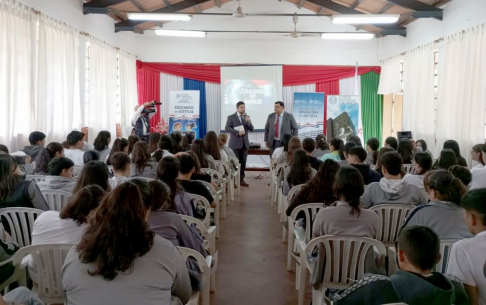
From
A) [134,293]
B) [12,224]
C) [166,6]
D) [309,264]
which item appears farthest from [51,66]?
[134,293]

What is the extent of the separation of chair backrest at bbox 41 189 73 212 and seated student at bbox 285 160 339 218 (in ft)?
5.89

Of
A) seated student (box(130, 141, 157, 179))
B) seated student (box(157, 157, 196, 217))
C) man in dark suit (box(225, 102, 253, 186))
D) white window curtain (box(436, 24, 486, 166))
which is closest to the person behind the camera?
seated student (box(157, 157, 196, 217))

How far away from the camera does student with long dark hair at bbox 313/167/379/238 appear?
2.46 m

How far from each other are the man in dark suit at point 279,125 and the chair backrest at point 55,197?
5.06 metres

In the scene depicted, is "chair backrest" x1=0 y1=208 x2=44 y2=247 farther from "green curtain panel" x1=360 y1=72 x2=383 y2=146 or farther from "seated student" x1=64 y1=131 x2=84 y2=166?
"green curtain panel" x1=360 y1=72 x2=383 y2=146

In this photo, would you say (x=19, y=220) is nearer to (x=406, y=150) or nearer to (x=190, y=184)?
(x=190, y=184)

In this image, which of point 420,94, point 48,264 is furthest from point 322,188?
point 420,94

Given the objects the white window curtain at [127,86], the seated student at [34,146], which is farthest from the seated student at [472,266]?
the white window curtain at [127,86]

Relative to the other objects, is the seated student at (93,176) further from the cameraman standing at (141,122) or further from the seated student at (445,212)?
the cameraman standing at (141,122)

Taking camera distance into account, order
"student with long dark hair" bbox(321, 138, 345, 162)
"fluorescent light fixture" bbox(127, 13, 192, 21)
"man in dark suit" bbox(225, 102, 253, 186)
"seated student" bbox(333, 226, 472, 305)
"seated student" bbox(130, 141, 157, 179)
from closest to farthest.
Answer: "seated student" bbox(333, 226, 472, 305), "seated student" bbox(130, 141, 157, 179), "student with long dark hair" bbox(321, 138, 345, 162), "fluorescent light fixture" bbox(127, 13, 192, 21), "man in dark suit" bbox(225, 102, 253, 186)

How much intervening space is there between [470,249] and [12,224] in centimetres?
264

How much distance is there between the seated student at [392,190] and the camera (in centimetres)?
313

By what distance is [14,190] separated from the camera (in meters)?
2.81

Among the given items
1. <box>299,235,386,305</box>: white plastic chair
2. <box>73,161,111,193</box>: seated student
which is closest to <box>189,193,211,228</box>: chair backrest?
<box>73,161,111,193</box>: seated student
